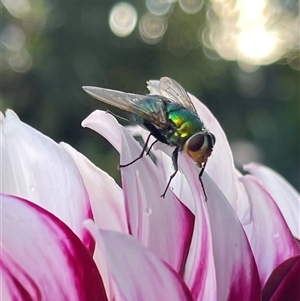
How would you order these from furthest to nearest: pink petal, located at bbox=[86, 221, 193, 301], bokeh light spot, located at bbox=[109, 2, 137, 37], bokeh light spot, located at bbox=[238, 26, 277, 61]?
bokeh light spot, located at bbox=[109, 2, 137, 37]
bokeh light spot, located at bbox=[238, 26, 277, 61]
pink petal, located at bbox=[86, 221, 193, 301]

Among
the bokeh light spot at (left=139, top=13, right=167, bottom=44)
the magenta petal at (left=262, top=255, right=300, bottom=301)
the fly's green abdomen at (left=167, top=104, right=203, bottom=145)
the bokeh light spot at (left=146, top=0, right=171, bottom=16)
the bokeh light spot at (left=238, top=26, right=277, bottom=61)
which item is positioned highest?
the bokeh light spot at (left=146, top=0, right=171, bottom=16)

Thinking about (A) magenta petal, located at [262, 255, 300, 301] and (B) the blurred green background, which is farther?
(B) the blurred green background

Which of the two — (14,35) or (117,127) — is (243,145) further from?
(117,127)

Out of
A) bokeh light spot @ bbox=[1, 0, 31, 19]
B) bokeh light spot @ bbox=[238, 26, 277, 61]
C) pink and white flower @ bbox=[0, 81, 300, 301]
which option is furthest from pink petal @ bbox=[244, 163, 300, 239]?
bokeh light spot @ bbox=[1, 0, 31, 19]

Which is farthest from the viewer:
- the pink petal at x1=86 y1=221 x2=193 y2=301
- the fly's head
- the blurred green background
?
the blurred green background

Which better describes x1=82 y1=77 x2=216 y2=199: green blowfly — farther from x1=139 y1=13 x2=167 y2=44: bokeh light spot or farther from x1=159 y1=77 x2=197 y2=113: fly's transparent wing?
x1=139 y1=13 x2=167 y2=44: bokeh light spot

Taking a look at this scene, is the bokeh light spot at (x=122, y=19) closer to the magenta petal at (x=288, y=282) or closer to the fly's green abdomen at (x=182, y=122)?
the fly's green abdomen at (x=182, y=122)

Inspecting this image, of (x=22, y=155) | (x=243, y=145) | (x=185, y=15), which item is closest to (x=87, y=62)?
(x=185, y=15)
